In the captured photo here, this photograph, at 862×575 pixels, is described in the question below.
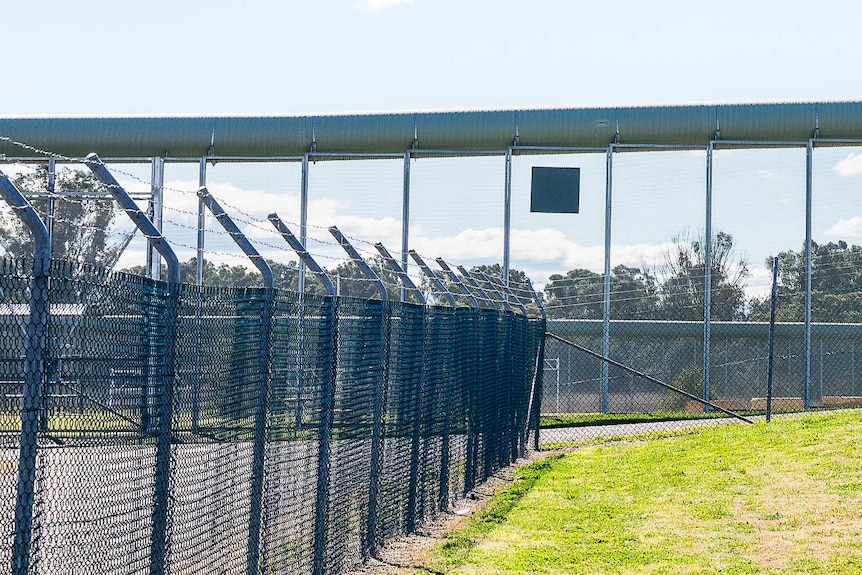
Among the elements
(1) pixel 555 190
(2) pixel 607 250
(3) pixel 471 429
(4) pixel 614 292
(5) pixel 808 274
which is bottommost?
(3) pixel 471 429

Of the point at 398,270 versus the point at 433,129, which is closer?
the point at 398,270

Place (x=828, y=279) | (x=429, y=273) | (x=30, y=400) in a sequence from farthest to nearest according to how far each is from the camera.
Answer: (x=828, y=279) → (x=429, y=273) → (x=30, y=400)

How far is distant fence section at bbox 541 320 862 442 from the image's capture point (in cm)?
2336

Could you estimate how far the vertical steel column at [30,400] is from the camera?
3.65 metres

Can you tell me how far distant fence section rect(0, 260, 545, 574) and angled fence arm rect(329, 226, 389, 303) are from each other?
115 mm

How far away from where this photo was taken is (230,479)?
5594 mm

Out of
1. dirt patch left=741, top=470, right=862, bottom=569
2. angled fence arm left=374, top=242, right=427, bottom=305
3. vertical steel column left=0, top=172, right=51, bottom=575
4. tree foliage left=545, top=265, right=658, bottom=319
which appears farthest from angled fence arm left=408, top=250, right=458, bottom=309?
tree foliage left=545, top=265, right=658, bottom=319

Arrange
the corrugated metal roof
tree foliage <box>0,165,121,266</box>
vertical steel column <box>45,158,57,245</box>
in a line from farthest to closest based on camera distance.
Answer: the corrugated metal roof
tree foliage <box>0,165,121,266</box>
vertical steel column <box>45,158,57,245</box>

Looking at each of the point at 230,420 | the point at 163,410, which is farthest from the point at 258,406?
the point at 163,410

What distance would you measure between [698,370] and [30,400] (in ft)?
68.6

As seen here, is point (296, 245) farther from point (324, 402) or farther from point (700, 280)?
point (700, 280)

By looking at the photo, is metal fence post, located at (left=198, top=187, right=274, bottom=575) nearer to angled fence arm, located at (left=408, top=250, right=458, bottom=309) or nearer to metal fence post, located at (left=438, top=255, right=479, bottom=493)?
angled fence arm, located at (left=408, top=250, right=458, bottom=309)

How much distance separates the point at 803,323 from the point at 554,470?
12.1 m

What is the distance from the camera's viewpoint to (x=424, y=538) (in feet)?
29.5
